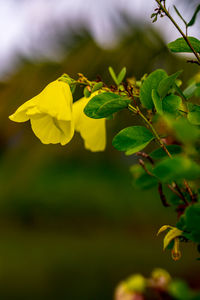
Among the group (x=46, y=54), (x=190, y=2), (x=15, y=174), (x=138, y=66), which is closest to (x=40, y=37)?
(x=46, y=54)

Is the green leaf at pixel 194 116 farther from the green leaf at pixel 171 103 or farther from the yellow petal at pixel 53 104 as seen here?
the yellow petal at pixel 53 104

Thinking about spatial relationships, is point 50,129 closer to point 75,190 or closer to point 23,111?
point 23,111

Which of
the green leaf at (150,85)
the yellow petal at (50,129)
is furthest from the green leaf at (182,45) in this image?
the yellow petal at (50,129)

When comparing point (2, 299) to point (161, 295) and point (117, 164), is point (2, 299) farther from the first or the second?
point (161, 295)

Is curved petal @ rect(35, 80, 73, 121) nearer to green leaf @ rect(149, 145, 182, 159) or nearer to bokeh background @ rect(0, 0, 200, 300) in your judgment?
green leaf @ rect(149, 145, 182, 159)

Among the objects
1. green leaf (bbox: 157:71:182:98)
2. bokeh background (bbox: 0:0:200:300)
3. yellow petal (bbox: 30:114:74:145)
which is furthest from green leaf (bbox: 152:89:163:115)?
bokeh background (bbox: 0:0:200:300)

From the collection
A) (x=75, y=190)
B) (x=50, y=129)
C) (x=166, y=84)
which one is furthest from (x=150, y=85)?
(x=75, y=190)
